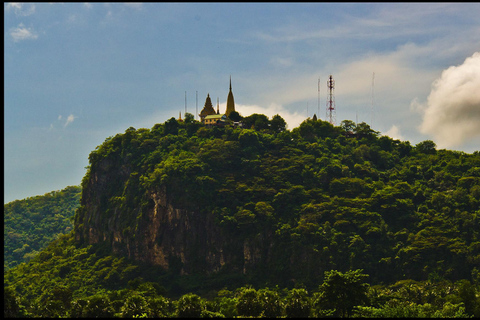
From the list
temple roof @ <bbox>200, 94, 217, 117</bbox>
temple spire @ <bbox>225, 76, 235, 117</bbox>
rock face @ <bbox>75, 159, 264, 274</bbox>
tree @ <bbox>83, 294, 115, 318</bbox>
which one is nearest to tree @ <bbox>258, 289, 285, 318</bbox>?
tree @ <bbox>83, 294, 115, 318</bbox>

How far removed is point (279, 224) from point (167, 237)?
13.9m

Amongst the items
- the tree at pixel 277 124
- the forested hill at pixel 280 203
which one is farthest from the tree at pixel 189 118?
the tree at pixel 277 124

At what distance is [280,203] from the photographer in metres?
82.1

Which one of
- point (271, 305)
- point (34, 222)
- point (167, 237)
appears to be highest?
point (34, 222)

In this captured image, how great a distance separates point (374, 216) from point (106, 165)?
39.3m

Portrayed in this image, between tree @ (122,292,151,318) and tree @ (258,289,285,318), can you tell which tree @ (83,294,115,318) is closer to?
tree @ (122,292,151,318)

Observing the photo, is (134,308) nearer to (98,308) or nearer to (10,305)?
(98,308)

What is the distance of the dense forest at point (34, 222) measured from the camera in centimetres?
12062

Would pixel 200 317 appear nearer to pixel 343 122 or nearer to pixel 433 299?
pixel 433 299

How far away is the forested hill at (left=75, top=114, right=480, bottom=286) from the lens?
74188 millimetres

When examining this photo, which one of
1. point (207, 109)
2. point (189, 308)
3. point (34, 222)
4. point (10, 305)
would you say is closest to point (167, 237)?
point (207, 109)

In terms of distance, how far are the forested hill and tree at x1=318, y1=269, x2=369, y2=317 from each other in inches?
670

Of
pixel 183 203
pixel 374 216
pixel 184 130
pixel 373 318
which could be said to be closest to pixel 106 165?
pixel 184 130

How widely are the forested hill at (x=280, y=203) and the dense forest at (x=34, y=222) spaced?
27231mm
